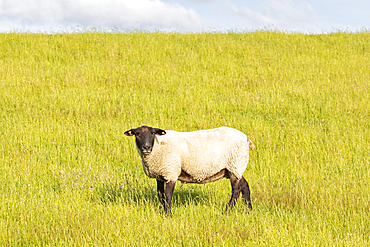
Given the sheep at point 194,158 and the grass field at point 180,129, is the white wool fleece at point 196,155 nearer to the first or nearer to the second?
the sheep at point 194,158

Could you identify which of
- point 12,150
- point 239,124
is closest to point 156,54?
point 239,124

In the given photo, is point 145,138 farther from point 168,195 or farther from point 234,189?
point 234,189

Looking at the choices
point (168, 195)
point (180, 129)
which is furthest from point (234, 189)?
point (180, 129)

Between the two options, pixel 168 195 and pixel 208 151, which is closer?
pixel 168 195

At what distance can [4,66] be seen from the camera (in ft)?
53.8

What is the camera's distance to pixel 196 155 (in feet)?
17.0

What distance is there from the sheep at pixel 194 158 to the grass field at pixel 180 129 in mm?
444

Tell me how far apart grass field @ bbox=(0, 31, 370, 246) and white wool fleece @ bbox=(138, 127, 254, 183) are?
0.57m

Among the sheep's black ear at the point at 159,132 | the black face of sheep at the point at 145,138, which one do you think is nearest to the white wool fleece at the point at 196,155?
the sheep's black ear at the point at 159,132

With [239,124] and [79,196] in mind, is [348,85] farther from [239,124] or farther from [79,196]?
[79,196]

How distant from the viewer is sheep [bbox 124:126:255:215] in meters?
5.15

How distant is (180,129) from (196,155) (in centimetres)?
469

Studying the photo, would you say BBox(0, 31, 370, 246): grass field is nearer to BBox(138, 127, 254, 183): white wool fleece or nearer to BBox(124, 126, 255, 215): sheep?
BBox(124, 126, 255, 215): sheep

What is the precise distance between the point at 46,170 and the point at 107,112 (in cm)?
453
